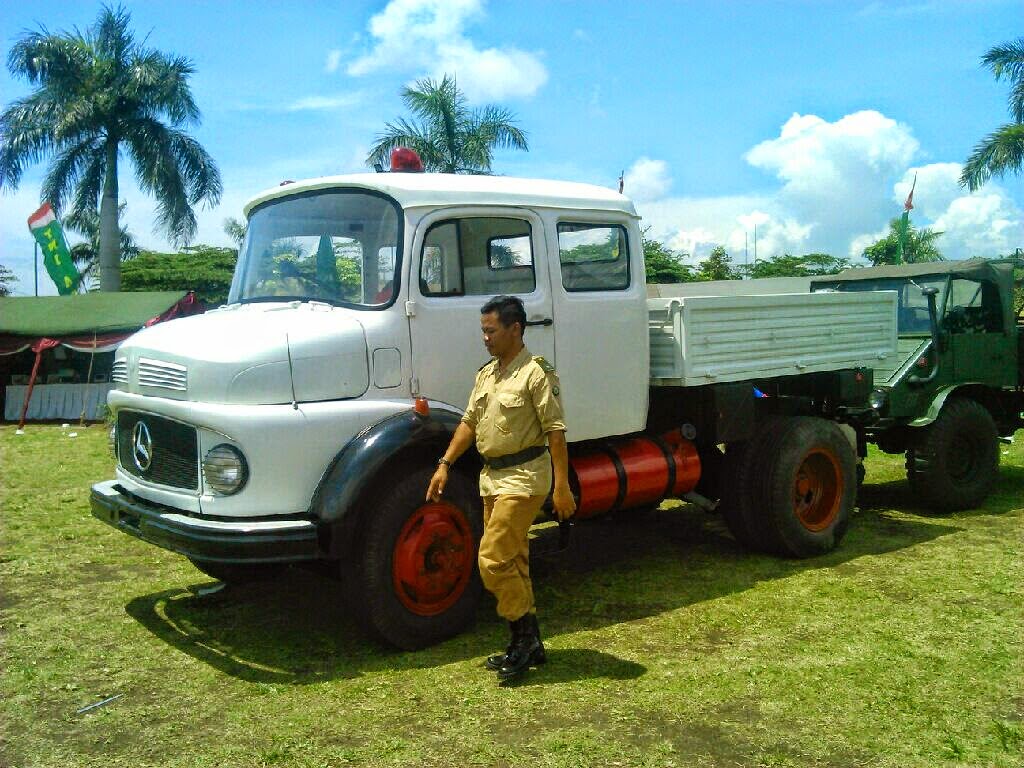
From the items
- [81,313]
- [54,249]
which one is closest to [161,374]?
[81,313]

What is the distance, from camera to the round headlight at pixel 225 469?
4.51 metres

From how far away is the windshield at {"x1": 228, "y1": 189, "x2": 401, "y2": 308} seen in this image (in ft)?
16.9

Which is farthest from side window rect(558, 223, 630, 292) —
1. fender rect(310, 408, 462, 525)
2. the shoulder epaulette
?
fender rect(310, 408, 462, 525)

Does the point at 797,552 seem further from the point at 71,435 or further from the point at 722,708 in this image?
the point at 71,435

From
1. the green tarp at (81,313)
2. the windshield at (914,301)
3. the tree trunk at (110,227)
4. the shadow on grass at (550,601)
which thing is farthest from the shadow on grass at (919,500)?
the tree trunk at (110,227)

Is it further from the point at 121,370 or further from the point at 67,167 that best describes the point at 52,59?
the point at 121,370

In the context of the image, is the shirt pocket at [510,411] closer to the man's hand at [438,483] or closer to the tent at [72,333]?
the man's hand at [438,483]

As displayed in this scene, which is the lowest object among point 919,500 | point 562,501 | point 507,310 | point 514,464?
point 919,500

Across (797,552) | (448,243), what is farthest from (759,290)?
(448,243)

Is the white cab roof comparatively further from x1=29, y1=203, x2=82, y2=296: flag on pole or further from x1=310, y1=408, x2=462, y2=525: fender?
x1=29, y1=203, x2=82, y2=296: flag on pole

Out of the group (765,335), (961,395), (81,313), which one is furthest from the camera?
(81,313)

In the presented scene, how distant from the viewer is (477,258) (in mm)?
5379

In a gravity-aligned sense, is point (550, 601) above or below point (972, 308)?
below

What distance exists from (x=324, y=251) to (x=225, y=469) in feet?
4.66
